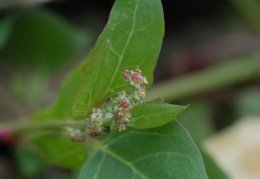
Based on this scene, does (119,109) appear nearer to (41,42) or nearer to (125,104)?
(125,104)

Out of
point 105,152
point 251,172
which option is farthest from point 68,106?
point 251,172

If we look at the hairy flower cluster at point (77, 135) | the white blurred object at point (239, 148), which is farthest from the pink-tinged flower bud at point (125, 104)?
the white blurred object at point (239, 148)

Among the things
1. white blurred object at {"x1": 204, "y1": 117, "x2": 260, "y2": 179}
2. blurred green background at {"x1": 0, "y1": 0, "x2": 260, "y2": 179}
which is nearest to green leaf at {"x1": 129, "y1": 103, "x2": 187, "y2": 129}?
blurred green background at {"x1": 0, "y1": 0, "x2": 260, "y2": 179}

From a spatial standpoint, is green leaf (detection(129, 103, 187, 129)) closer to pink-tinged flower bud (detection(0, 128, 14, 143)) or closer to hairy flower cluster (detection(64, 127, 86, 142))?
hairy flower cluster (detection(64, 127, 86, 142))

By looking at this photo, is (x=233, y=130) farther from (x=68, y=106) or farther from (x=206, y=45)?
(x=68, y=106)

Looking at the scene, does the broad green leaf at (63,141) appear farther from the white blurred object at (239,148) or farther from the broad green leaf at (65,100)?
the white blurred object at (239,148)

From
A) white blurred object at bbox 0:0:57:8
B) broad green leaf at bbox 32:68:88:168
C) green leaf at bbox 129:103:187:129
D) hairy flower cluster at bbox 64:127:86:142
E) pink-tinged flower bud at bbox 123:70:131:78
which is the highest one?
pink-tinged flower bud at bbox 123:70:131:78

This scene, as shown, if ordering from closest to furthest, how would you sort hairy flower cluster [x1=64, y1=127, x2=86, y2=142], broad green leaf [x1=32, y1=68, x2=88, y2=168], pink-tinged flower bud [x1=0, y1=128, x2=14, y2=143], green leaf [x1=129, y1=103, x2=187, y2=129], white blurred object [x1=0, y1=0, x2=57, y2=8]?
green leaf [x1=129, y1=103, x2=187, y2=129] → hairy flower cluster [x1=64, y1=127, x2=86, y2=142] → broad green leaf [x1=32, y1=68, x2=88, y2=168] → pink-tinged flower bud [x1=0, y1=128, x2=14, y2=143] → white blurred object [x1=0, y1=0, x2=57, y2=8]
